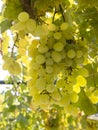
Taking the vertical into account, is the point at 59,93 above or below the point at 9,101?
below

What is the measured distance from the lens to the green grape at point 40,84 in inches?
37.5

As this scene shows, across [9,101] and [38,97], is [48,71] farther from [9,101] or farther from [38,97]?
[9,101]

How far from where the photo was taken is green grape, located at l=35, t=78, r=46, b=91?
0.95 m

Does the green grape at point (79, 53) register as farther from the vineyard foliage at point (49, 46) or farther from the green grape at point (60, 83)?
the green grape at point (60, 83)

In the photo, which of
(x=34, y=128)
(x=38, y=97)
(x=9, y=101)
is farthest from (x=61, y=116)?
(x=38, y=97)

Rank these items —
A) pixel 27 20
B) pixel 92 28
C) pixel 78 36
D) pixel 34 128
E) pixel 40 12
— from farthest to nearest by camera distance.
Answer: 1. pixel 34 128
2. pixel 92 28
3. pixel 78 36
4. pixel 40 12
5. pixel 27 20

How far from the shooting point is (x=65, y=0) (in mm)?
1157

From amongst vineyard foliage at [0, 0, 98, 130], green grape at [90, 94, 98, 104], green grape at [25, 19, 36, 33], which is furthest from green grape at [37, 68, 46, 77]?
green grape at [90, 94, 98, 104]

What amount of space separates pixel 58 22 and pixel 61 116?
5.34ft

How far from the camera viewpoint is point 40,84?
3.14ft

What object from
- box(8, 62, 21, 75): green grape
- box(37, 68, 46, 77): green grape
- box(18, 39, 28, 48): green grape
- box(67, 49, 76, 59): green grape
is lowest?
box(37, 68, 46, 77): green grape

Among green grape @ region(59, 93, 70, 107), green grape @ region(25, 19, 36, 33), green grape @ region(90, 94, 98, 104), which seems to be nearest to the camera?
green grape @ region(25, 19, 36, 33)

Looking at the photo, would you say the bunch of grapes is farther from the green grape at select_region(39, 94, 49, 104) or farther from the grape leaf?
the grape leaf

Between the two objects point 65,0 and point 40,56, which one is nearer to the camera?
point 40,56
